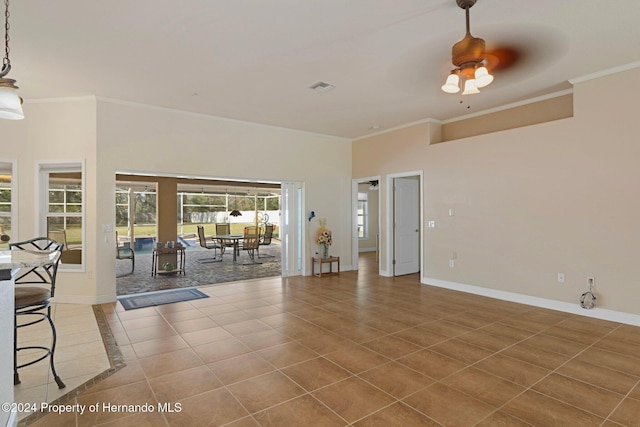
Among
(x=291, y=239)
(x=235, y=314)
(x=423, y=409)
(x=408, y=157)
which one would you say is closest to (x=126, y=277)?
(x=291, y=239)

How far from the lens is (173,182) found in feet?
26.0

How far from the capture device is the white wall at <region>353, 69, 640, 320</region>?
13.0 feet

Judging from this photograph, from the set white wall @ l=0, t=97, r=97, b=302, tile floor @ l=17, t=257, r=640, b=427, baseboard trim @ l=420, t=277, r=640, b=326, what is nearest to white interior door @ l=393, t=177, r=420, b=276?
baseboard trim @ l=420, t=277, r=640, b=326

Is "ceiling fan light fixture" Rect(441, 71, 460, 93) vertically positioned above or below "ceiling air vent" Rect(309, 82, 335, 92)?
below

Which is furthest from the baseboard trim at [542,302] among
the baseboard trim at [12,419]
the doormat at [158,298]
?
the baseboard trim at [12,419]

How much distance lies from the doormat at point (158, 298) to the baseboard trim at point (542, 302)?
396cm

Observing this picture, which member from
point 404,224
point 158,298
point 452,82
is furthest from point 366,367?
point 404,224

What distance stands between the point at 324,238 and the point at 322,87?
10.7ft

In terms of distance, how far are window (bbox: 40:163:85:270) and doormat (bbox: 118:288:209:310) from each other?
905 millimetres

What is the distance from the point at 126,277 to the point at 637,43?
848 cm

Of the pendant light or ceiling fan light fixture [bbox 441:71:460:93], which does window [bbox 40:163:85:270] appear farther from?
ceiling fan light fixture [bbox 441:71:460:93]

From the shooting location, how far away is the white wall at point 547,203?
395 centimetres

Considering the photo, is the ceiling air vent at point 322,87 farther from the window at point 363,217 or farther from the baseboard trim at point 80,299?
the window at point 363,217

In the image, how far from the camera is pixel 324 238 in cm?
698
